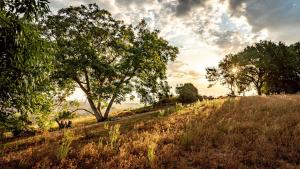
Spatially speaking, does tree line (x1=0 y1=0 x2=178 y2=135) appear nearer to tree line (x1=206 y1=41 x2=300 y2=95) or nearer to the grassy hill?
the grassy hill

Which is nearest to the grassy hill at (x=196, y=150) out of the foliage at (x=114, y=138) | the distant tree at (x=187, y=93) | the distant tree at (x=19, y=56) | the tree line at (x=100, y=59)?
the foliage at (x=114, y=138)

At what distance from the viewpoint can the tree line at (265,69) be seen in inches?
2072

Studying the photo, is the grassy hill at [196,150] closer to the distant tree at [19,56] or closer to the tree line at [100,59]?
the distant tree at [19,56]

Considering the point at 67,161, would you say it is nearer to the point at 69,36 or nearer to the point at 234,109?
the point at 234,109

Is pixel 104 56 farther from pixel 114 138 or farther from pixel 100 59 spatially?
pixel 114 138

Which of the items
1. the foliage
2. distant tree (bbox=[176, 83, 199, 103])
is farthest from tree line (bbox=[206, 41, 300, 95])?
the foliage

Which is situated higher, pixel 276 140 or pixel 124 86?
pixel 124 86

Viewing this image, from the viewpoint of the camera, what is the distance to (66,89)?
1241 inches

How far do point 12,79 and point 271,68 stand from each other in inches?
1912

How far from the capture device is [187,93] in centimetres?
4416

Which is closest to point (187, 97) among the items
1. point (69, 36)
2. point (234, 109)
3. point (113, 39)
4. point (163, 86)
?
point (163, 86)

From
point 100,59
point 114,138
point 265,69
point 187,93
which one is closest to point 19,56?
point 114,138

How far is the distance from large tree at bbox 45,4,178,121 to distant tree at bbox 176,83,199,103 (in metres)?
14.0

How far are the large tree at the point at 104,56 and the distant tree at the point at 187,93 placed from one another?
13974mm
